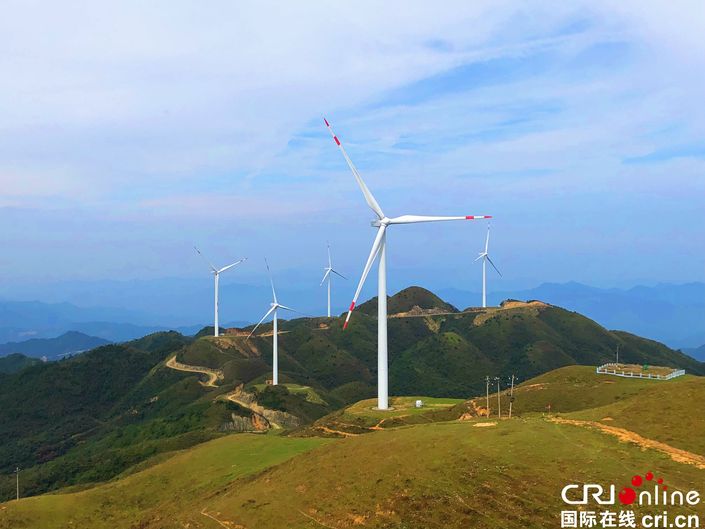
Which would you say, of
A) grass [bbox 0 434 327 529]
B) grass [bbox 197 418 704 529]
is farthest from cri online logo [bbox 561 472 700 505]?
grass [bbox 0 434 327 529]

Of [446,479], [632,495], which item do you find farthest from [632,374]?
[446,479]

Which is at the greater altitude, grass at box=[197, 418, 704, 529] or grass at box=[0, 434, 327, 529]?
grass at box=[197, 418, 704, 529]

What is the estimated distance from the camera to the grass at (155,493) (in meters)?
78.2

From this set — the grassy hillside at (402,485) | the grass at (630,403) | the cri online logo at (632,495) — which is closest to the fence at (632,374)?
the grass at (630,403)

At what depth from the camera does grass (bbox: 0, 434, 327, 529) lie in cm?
7819

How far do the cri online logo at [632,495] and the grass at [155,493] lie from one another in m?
41.0

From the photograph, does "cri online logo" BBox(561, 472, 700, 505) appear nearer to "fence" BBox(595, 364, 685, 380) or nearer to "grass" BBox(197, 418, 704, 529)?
"grass" BBox(197, 418, 704, 529)

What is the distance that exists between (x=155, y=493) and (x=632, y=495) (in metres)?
61.4

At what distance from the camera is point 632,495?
169 feet

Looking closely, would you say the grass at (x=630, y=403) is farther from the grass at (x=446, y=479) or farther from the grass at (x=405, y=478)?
the grass at (x=446, y=479)

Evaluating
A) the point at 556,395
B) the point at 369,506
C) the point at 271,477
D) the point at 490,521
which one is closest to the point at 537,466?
the point at 490,521

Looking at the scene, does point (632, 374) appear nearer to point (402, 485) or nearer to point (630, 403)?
point (630, 403)

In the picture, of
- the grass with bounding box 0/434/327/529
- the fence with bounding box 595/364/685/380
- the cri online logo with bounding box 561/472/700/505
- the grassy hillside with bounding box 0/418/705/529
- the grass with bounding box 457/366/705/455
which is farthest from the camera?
the fence with bounding box 595/364/685/380

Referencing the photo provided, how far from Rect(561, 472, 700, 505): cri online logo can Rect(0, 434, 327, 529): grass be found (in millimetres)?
41042
